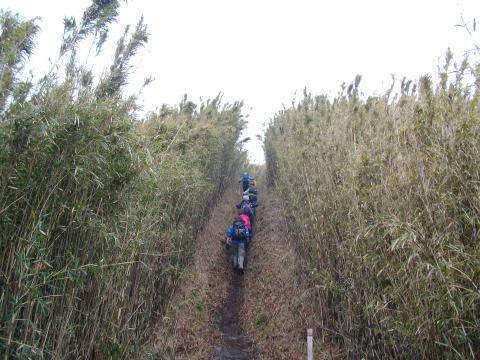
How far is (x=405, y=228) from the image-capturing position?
7.74 ft

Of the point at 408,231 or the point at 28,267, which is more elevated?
the point at 408,231

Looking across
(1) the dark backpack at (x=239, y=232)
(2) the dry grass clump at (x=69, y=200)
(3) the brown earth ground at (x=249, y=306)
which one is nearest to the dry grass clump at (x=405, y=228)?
(3) the brown earth ground at (x=249, y=306)

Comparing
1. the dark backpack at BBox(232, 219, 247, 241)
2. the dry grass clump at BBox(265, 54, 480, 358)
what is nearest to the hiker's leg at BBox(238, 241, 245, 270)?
the dark backpack at BBox(232, 219, 247, 241)

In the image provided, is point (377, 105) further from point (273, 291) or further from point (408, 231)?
point (273, 291)

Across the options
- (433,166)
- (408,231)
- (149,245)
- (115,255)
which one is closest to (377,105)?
(433,166)

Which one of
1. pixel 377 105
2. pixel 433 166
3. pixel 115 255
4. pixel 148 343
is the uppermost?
pixel 377 105

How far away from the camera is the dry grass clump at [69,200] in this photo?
2.05 meters

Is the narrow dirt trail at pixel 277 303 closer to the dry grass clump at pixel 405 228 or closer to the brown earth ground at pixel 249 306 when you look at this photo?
the brown earth ground at pixel 249 306

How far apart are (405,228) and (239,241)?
17.9 ft

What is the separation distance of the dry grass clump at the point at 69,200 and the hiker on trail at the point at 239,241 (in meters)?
4.27

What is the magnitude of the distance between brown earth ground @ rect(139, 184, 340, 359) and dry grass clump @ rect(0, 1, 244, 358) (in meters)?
1.20

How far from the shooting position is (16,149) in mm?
2021

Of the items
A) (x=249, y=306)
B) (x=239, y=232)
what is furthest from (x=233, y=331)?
(x=239, y=232)

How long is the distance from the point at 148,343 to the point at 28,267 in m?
2.35
